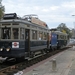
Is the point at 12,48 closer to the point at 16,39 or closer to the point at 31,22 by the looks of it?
the point at 16,39

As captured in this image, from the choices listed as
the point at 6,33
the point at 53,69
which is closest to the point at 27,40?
the point at 6,33

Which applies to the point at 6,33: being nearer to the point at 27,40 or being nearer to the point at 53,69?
the point at 27,40

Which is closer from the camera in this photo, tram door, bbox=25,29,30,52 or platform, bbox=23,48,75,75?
platform, bbox=23,48,75,75

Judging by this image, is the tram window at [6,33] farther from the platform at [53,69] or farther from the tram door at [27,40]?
the platform at [53,69]

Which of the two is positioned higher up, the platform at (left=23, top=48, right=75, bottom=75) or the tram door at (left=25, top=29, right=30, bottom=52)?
the tram door at (left=25, top=29, right=30, bottom=52)

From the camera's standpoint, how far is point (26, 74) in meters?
12.4

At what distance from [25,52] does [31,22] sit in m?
2.45

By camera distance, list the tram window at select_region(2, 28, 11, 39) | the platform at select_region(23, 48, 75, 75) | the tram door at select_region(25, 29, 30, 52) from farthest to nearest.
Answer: the tram door at select_region(25, 29, 30, 52) → the tram window at select_region(2, 28, 11, 39) → the platform at select_region(23, 48, 75, 75)

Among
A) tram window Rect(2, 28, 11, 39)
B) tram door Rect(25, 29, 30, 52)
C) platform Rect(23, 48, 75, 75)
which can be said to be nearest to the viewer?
platform Rect(23, 48, 75, 75)

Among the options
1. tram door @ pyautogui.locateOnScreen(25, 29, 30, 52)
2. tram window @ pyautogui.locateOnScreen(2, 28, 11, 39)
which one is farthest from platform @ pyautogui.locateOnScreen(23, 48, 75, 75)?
tram window @ pyautogui.locateOnScreen(2, 28, 11, 39)

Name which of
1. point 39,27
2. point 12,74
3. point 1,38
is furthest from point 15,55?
point 39,27

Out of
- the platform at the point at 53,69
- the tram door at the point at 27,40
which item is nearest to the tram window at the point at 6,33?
the tram door at the point at 27,40

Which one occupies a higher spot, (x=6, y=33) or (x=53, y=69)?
(x=6, y=33)

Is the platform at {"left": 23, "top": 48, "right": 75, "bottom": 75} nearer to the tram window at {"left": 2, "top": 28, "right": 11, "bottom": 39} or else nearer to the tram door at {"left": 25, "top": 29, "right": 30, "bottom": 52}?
the tram door at {"left": 25, "top": 29, "right": 30, "bottom": 52}
